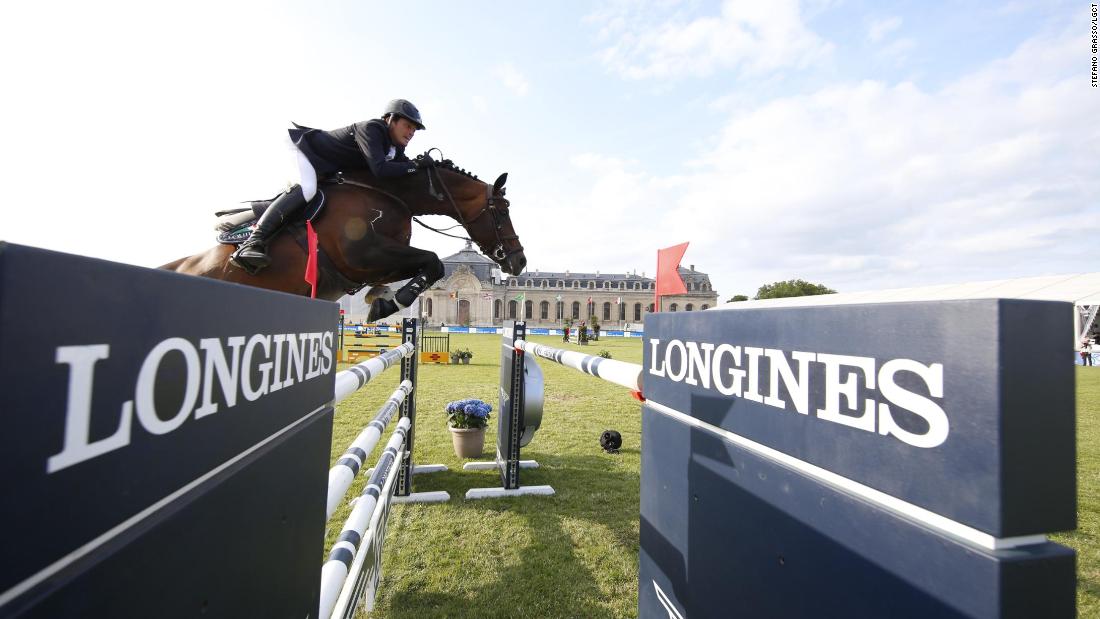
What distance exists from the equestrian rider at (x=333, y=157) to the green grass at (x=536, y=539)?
174 centimetres

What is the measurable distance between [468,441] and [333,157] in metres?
3.10

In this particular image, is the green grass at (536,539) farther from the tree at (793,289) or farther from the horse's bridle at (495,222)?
the tree at (793,289)

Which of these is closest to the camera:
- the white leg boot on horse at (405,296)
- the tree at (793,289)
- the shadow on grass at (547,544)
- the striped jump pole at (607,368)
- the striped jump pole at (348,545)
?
the striped jump pole at (348,545)

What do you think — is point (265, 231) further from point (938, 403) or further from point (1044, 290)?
point (1044, 290)

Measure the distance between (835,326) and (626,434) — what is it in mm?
5350

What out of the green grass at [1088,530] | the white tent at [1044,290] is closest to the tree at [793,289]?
the white tent at [1044,290]

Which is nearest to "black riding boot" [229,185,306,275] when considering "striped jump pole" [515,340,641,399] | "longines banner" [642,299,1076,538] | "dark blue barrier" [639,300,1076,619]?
"striped jump pole" [515,340,641,399]

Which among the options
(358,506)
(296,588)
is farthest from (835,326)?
(358,506)

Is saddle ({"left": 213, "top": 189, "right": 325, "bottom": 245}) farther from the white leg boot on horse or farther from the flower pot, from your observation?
the flower pot

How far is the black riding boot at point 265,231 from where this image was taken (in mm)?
2420

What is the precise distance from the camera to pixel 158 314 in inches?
20.5

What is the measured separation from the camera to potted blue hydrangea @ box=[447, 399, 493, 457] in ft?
16.2

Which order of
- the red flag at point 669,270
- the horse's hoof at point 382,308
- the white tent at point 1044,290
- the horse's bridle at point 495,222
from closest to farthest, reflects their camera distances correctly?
the red flag at point 669,270 < the horse's hoof at point 382,308 < the horse's bridle at point 495,222 < the white tent at point 1044,290

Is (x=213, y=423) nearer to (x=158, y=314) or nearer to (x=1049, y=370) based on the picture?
(x=158, y=314)
